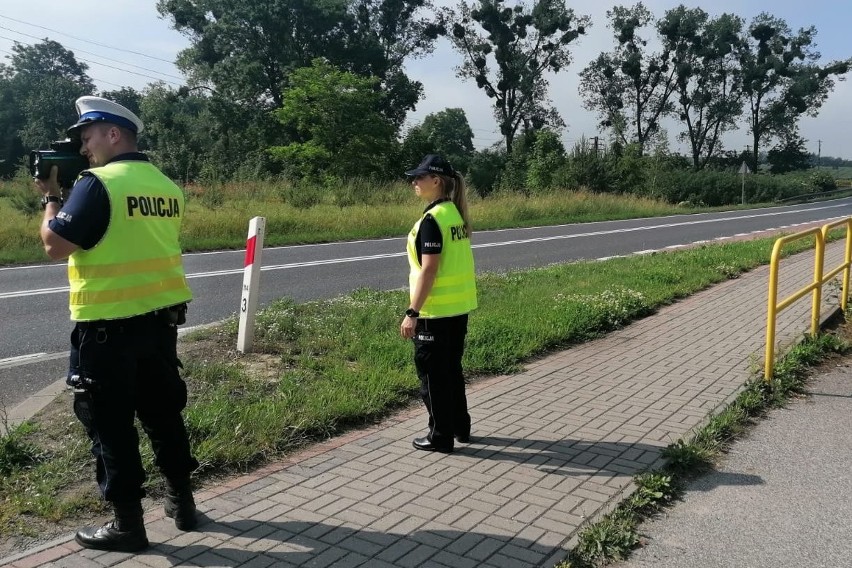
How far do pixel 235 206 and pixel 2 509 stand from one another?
1753 centimetres

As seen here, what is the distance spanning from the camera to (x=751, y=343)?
754cm

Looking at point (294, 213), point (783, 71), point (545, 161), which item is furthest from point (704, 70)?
point (294, 213)

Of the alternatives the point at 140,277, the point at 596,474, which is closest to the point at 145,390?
the point at 140,277

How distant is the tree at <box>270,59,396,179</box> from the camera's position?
40844 mm

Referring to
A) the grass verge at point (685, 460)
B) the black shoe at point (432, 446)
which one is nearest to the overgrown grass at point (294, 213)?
the black shoe at point (432, 446)

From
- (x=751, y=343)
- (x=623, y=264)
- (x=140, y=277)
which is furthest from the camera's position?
(x=623, y=264)

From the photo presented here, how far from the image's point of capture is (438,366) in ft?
14.9

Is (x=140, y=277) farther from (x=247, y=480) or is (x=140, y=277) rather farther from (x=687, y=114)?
(x=687, y=114)

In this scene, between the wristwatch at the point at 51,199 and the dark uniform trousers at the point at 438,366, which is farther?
the dark uniform trousers at the point at 438,366

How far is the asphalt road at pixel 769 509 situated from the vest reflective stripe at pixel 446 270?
1670 mm

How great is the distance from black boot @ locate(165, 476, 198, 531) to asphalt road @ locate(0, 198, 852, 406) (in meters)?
2.59

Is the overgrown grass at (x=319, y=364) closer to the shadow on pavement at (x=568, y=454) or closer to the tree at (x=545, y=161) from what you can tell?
the shadow on pavement at (x=568, y=454)

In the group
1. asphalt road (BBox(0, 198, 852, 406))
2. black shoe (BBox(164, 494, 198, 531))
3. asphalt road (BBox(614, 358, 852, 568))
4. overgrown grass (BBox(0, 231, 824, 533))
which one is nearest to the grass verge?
asphalt road (BBox(614, 358, 852, 568))

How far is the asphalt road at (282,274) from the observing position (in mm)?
6965
